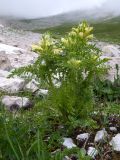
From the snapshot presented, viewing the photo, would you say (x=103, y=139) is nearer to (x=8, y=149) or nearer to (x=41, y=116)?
(x=41, y=116)

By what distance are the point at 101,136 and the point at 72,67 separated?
38.2 inches

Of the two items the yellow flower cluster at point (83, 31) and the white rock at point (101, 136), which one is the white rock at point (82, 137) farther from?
the yellow flower cluster at point (83, 31)

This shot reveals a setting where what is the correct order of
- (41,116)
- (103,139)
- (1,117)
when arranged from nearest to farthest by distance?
(1,117) → (103,139) → (41,116)

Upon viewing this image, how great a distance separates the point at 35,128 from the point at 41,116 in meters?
0.45

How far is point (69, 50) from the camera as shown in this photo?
22.4ft

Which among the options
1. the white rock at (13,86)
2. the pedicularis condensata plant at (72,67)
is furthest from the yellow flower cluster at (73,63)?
the white rock at (13,86)

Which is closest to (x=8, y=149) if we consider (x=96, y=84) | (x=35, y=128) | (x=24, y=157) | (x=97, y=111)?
(x=24, y=157)

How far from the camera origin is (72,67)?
21.5 feet

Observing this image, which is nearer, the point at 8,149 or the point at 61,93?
the point at 8,149

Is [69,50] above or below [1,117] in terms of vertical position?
above

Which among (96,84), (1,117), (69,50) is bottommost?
(96,84)

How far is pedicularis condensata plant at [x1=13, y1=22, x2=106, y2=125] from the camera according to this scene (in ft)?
21.9

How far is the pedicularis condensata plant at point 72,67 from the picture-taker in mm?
6668

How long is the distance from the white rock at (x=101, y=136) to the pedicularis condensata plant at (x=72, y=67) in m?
0.29
